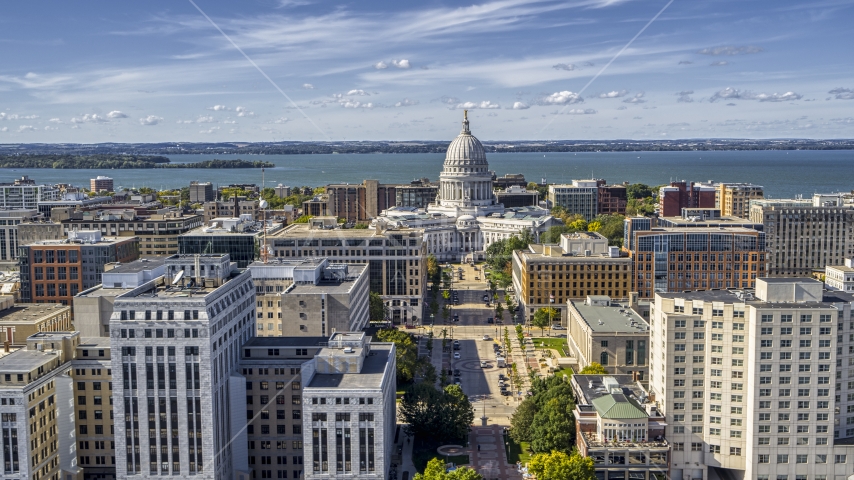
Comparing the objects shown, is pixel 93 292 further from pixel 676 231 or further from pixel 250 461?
pixel 676 231

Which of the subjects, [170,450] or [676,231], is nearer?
[170,450]

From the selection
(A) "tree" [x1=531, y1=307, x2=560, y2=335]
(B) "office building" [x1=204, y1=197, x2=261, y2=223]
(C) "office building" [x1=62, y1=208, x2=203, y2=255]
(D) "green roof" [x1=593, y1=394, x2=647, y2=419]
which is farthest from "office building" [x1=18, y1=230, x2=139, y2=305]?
(B) "office building" [x1=204, y1=197, x2=261, y2=223]

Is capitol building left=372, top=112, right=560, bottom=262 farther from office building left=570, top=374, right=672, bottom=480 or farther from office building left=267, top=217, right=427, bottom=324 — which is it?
office building left=570, top=374, right=672, bottom=480

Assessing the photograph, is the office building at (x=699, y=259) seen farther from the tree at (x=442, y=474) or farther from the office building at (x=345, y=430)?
the office building at (x=345, y=430)

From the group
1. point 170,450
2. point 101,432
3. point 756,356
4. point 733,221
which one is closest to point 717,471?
point 756,356

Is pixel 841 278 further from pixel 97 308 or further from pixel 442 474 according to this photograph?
pixel 97 308
